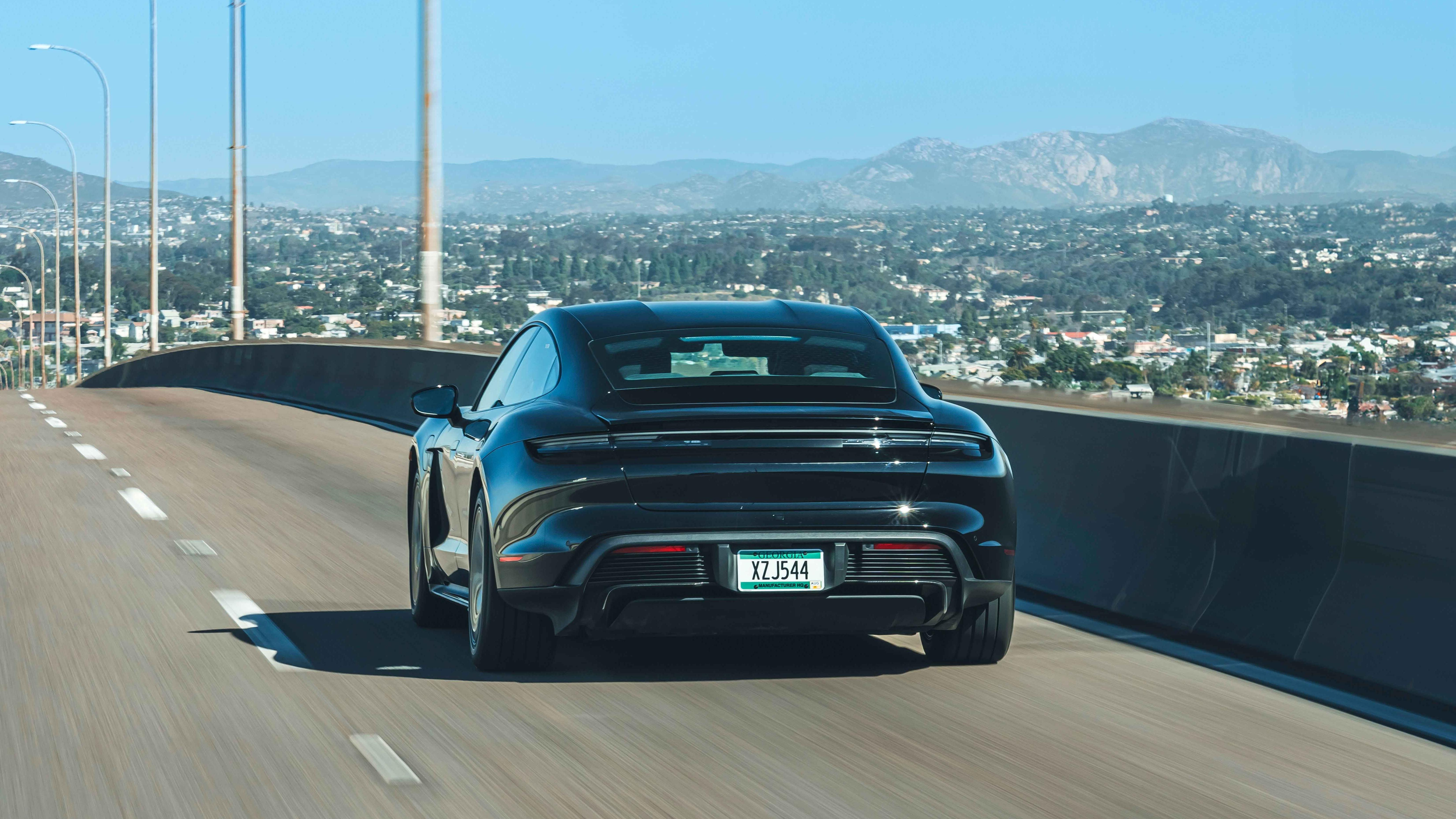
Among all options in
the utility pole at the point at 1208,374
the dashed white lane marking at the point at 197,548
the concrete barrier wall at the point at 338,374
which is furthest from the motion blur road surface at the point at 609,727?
the concrete barrier wall at the point at 338,374

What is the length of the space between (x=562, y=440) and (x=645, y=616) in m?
0.69

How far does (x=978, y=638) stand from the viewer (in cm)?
699

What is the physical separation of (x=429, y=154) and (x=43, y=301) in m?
69.8

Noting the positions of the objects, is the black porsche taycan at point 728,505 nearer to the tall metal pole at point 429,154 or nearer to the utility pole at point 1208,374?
the utility pole at point 1208,374

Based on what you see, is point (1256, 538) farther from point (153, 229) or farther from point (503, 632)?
point (153, 229)

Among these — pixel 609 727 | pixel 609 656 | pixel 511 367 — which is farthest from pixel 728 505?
pixel 511 367

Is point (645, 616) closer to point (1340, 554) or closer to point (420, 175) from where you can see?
point (1340, 554)

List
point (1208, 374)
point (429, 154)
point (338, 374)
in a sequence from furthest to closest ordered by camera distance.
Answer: point (338, 374), point (429, 154), point (1208, 374)

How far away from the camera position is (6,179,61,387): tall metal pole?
70.2 metres

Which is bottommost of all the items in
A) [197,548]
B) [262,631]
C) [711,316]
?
[197,548]

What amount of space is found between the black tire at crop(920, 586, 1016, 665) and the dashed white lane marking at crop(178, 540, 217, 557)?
16.6 ft

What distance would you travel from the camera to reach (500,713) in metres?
6.10

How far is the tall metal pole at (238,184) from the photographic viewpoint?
40.1 m

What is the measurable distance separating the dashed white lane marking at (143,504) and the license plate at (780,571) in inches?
287
